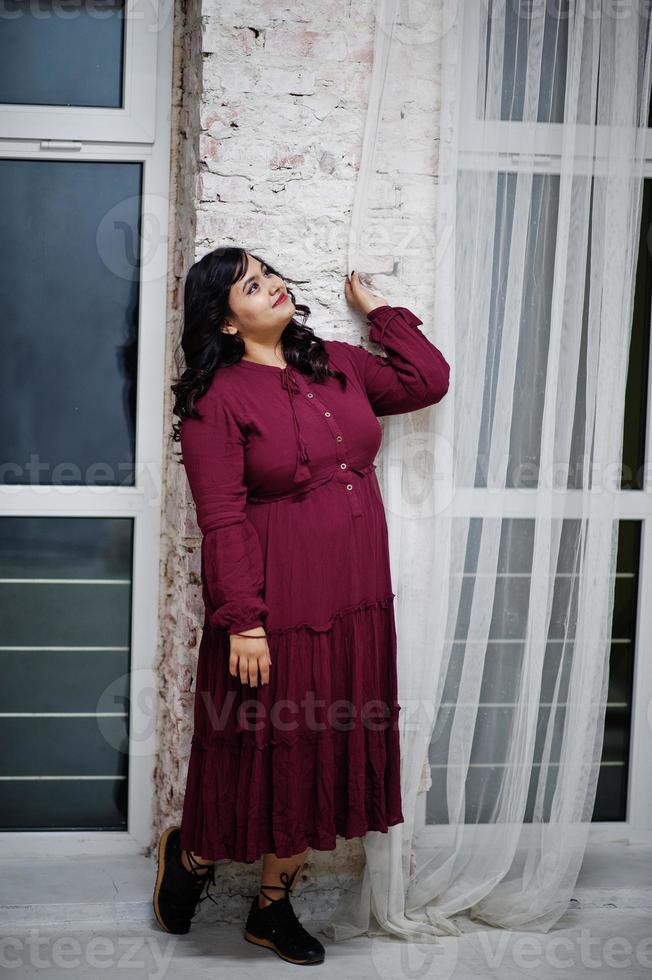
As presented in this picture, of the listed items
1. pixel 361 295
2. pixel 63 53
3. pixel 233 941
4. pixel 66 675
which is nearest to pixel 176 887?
pixel 233 941

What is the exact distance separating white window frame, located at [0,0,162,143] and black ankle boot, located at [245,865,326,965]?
1.95 meters

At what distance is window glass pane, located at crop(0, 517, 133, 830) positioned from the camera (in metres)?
2.59

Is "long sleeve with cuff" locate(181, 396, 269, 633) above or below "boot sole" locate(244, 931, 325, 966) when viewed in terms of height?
above

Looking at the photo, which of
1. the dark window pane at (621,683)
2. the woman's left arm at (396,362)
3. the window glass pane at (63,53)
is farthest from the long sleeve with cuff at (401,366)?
the window glass pane at (63,53)

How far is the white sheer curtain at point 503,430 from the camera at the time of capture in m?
2.24

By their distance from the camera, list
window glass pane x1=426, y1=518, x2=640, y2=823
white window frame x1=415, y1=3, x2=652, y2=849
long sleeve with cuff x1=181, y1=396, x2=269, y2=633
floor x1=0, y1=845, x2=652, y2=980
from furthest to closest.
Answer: window glass pane x1=426, y1=518, x2=640, y2=823 → white window frame x1=415, y1=3, x2=652, y2=849 → floor x1=0, y1=845, x2=652, y2=980 → long sleeve with cuff x1=181, y1=396, x2=269, y2=633

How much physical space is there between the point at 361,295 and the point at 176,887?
4.90 ft

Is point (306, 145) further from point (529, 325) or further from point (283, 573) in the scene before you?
point (283, 573)

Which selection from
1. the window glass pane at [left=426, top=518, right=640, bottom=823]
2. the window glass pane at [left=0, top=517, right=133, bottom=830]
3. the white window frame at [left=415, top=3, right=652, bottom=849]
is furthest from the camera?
the window glass pane at [left=0, top=517, right=133, bottom=830]

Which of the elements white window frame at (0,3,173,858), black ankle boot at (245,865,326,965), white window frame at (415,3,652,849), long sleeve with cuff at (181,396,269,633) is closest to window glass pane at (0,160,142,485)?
white window frame at (0,3,173,858)

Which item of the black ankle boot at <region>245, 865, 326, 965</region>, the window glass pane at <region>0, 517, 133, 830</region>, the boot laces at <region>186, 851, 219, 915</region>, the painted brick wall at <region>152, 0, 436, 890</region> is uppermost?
the painted brick wall at <region>152, 0, 436, 890</region>

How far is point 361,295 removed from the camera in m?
2.23

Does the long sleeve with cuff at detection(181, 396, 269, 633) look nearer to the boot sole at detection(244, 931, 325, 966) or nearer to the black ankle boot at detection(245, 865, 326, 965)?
the black ankle boot at detection(245, 865, 326, 965)

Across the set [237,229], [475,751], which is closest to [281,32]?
[237,229]
